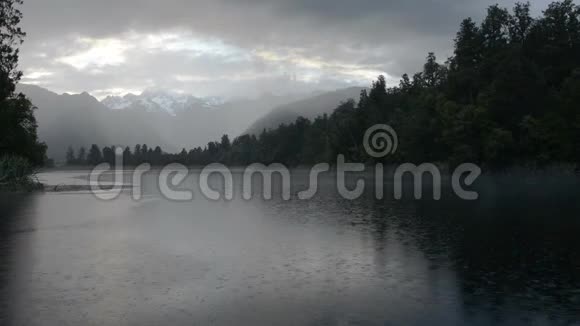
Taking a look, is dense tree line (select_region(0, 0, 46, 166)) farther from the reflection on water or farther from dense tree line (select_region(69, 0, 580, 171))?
dense tree line (select_region(69, 0, 580, 171))

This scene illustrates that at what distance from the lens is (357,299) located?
59.6ft

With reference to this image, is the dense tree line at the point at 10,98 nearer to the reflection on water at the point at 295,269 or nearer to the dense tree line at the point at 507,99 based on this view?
the reflection on water at the point at 295,269

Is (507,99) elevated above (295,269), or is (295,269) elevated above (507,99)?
(507,99)

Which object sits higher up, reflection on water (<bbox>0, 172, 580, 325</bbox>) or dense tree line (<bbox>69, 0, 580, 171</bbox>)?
dense tree line (<bbox>69, 0, 580, 171</bbox>)

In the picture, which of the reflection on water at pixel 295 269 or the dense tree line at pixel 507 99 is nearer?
the reflection on water at pixel 295 269

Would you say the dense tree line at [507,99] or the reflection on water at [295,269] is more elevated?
the dense tree line at [507,99]

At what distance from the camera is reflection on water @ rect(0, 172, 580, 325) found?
16.6 m

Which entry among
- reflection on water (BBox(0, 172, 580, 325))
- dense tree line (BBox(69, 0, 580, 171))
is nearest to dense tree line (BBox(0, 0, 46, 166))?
reflection on water (BBox(0, 172, 580, 325))

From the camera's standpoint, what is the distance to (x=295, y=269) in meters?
23.7

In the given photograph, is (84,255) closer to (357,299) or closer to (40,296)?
(40,296)

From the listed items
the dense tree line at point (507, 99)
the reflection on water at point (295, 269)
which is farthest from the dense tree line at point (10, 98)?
the dense tree line at point (507, 99)

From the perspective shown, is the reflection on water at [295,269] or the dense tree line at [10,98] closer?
the reflection on water at [295,269]

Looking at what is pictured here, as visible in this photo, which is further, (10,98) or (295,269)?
(10,98)

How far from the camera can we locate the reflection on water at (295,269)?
1662 centimetres
